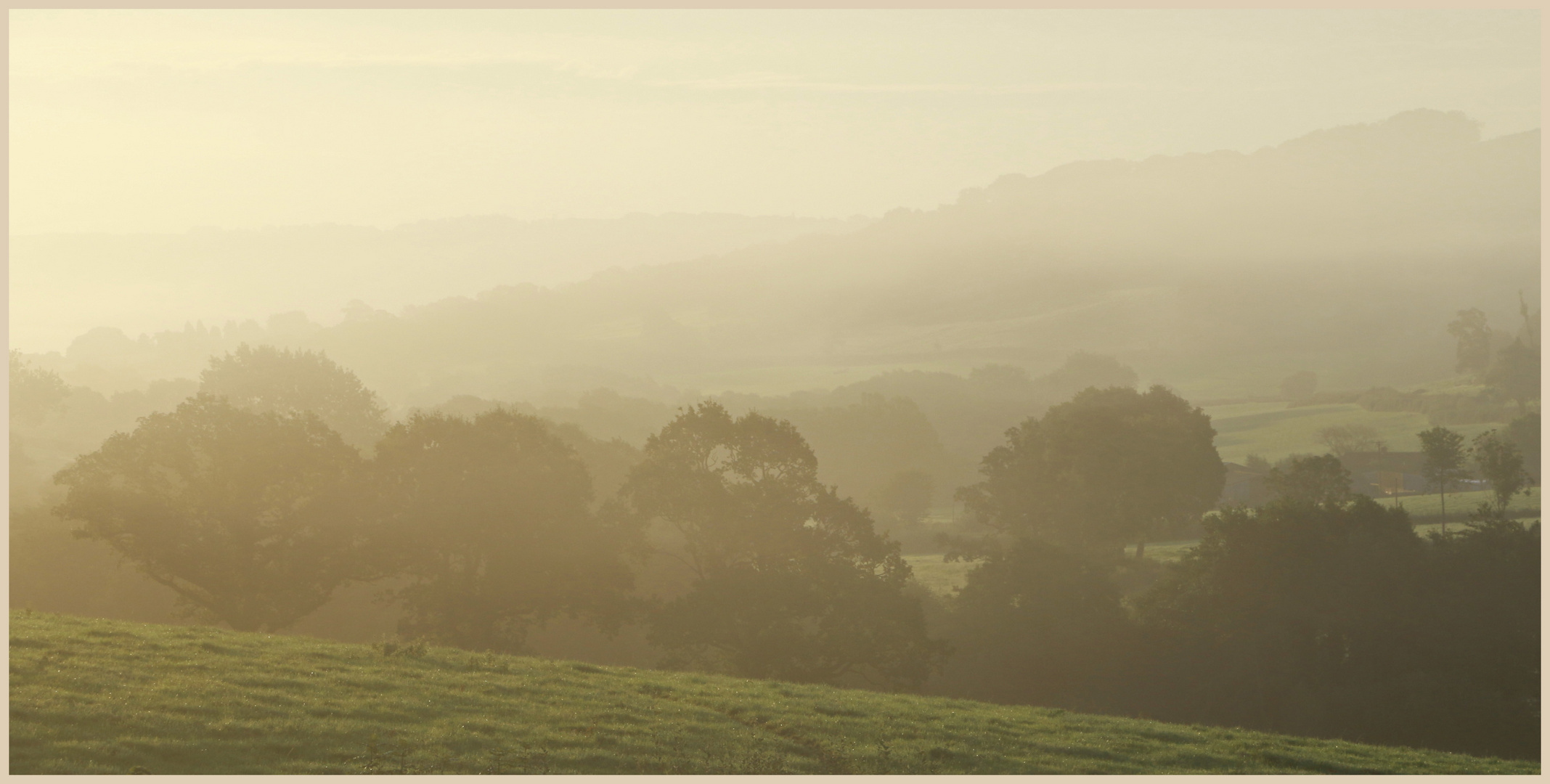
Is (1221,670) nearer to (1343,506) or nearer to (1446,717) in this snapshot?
(1446,717)

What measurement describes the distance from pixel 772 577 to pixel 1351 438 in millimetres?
148515

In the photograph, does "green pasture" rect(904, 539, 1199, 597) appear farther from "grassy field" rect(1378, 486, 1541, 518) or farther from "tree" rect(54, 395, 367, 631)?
"tree" rect(54, 395, 367, 631)

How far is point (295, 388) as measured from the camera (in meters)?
94.2

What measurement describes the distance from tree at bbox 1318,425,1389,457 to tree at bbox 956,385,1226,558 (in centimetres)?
7933

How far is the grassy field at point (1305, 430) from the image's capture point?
168 metres

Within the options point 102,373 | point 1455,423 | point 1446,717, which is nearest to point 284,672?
point 1446,717

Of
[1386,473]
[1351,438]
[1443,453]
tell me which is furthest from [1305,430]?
[1443,453]

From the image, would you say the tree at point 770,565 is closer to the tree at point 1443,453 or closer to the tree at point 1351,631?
the tree at point 1351,631

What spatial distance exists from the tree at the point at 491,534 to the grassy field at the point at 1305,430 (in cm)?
13730

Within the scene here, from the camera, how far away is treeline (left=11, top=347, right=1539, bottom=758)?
46.4 metres

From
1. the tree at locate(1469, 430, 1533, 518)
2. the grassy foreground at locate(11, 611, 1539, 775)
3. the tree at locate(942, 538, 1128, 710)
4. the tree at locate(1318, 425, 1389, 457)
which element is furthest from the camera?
the tree at locate(1318, 425, 1389, 457)

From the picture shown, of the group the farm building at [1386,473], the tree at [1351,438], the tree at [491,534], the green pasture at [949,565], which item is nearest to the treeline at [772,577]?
the tree at [491,534]

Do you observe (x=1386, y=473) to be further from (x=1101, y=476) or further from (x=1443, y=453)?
(x=1101, y=476)

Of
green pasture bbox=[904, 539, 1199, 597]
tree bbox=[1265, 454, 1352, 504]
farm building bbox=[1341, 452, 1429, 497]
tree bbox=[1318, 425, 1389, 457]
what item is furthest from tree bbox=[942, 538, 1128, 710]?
tree bbox=[1318, 425, 1389, 457]
